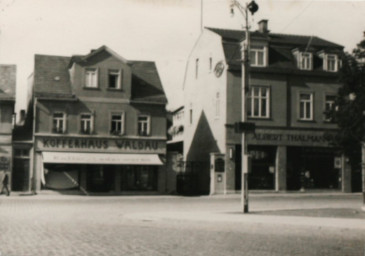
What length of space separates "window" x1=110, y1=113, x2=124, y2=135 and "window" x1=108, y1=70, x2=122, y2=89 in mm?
1826

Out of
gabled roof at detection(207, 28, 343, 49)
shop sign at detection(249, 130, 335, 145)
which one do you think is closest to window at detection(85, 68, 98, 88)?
gabled roof at detection(207, 28, 343, 49)

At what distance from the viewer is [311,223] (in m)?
16.3

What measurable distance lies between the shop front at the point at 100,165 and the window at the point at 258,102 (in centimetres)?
629

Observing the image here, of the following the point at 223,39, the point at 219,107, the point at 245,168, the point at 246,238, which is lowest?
the point at 246,238

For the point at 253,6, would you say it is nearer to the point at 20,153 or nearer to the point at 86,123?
the point at 86,123

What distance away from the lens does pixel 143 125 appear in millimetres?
36500

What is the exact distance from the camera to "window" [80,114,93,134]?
115 feet

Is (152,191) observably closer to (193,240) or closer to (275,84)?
(275,84)

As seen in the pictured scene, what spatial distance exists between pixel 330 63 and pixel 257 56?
5.46m

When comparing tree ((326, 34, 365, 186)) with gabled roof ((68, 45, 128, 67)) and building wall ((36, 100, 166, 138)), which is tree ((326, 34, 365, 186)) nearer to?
building wall ((36, 100, 166, 138))

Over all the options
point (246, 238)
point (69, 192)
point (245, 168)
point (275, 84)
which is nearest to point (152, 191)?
point (69, 192)

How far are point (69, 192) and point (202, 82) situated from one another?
1294 cm

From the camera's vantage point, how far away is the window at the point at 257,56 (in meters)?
36.4

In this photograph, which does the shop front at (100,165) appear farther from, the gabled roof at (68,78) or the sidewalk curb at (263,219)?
the sidewalk curb at (263,219)
